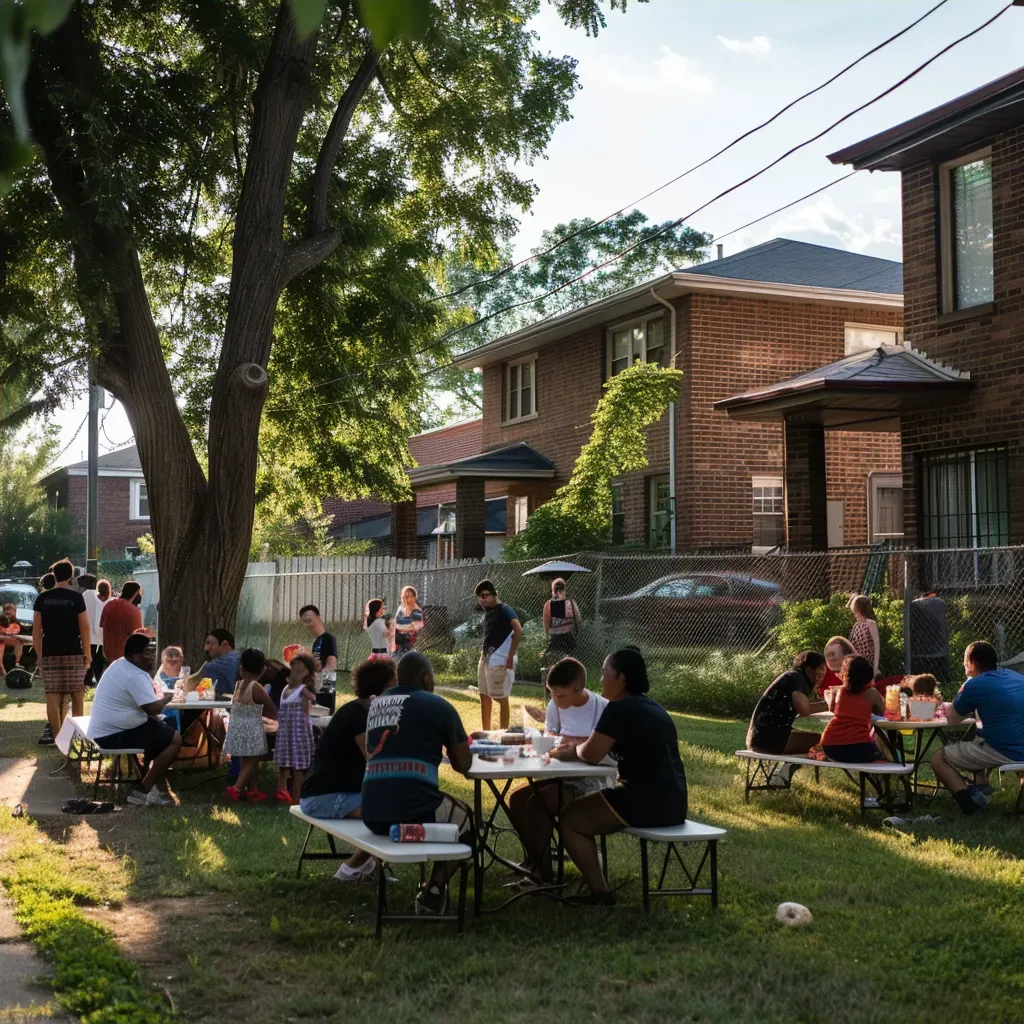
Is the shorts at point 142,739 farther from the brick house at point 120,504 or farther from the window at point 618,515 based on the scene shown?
the brick house at point 120,504

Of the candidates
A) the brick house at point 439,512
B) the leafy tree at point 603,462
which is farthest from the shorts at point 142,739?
the brick house at point 439,512

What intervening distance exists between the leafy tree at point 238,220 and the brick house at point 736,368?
577 centimetres

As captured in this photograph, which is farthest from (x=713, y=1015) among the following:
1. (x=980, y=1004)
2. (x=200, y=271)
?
(x=200, y=271)

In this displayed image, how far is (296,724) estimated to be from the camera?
1084cm

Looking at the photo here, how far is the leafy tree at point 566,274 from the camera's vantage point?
166 feet

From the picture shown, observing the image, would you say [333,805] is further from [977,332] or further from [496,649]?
[977,332]

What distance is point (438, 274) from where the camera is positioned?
2133 cm

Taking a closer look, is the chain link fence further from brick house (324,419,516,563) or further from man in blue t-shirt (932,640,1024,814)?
brick house (324,419,516,563)

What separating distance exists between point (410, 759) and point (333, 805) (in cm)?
114

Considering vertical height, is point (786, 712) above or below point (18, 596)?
below

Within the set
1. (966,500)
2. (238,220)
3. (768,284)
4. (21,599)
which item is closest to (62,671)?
(238,220)

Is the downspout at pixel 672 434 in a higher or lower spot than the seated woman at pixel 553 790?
higher

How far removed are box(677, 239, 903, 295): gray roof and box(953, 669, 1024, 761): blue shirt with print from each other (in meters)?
15.5

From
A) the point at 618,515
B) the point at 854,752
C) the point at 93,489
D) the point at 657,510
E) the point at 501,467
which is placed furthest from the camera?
the point at 501,467
